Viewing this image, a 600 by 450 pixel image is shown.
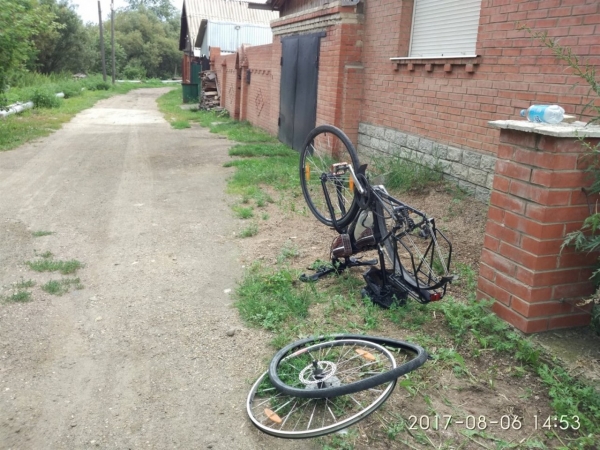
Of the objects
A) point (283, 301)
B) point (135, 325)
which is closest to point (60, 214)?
point (135, 325)

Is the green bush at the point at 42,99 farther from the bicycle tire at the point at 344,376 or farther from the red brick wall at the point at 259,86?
the bicycle tire at the point at 344,376

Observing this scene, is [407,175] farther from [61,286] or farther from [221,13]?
[221,13]

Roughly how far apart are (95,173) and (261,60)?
7165mm

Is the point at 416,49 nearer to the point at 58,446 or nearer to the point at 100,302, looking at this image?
the point at 100,302

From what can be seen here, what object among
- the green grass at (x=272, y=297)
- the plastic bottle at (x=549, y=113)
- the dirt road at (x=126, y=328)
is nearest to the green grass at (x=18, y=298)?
the dirt road at (x=126, y=328)

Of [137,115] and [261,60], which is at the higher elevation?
[261,60]

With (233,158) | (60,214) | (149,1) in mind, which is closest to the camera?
(60,214)

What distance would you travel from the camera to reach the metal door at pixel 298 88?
34.9 feet

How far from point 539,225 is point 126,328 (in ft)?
9.10

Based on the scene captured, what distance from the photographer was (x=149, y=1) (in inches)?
4161

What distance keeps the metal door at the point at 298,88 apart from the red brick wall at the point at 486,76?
6.63ft

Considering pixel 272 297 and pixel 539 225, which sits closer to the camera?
pixel 539 225

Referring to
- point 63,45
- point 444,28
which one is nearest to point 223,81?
point 444,28

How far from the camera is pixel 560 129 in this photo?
295 centimetres
